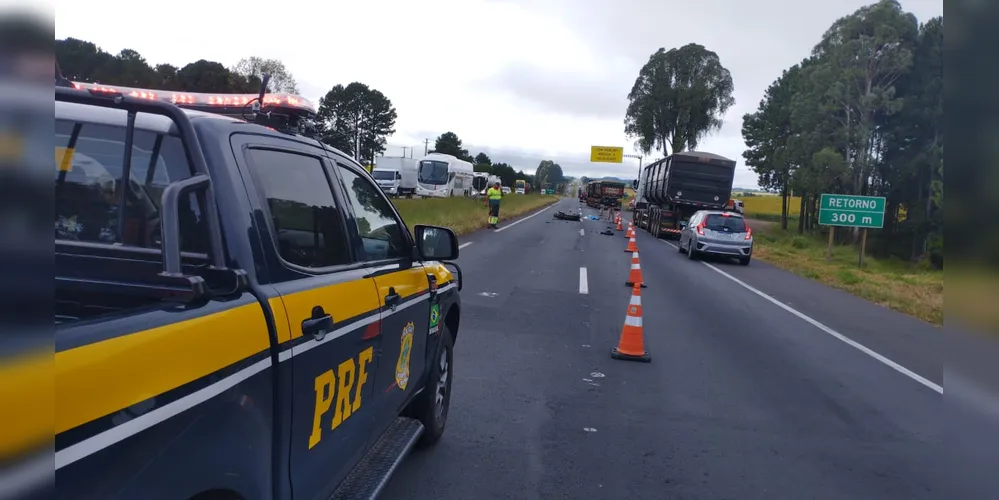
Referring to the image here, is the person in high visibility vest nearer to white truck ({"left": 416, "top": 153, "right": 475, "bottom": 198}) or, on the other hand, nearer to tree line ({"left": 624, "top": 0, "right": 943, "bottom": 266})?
tree line ({"left": 624, "top": 0, "right": 943, "bottom": 266})

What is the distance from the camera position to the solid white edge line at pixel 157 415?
4.94ft

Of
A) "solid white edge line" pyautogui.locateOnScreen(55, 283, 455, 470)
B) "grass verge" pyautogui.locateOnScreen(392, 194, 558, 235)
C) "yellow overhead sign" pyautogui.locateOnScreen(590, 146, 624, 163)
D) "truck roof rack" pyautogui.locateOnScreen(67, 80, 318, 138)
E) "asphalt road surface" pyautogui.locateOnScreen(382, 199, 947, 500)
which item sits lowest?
"asphalt road surface" pyautogui.locateOnScreen(382, 199, 947, 500)

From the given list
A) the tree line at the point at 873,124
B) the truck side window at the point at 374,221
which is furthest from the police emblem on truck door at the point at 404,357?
the tree line at the point at 873,124

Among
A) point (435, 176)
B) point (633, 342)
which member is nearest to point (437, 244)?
point (633, 342)

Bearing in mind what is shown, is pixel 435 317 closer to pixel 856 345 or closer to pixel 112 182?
pixel 112 182

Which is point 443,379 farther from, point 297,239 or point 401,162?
point 401,162

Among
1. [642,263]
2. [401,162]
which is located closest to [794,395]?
[642,263]

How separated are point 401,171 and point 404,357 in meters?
50.9

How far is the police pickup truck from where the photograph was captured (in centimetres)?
171

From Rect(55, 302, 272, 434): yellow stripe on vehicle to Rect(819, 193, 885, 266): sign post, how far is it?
22473 mm

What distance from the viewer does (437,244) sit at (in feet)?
15.0

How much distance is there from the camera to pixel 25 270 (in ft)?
3.73

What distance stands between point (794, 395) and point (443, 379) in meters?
3.58

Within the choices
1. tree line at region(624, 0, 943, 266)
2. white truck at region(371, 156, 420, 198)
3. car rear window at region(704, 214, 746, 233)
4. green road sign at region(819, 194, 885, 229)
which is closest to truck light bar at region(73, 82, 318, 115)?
car rear window at region(704, 214, 746, 233)
